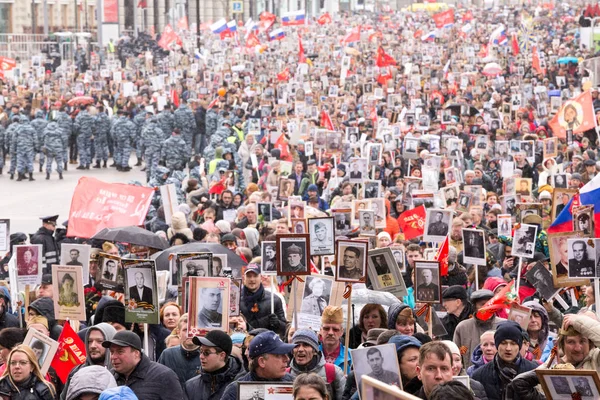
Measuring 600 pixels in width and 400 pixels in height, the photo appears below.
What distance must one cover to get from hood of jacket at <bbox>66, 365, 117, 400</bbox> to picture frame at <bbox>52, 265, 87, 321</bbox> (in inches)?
108

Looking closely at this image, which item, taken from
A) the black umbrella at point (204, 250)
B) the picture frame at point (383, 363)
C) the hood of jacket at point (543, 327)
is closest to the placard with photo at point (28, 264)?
the black umbrella at point (204, 250)

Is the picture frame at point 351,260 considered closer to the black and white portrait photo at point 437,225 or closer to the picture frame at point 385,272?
the picture frame at point 385,272

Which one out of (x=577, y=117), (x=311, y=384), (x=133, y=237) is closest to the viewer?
(x=311, y=384)

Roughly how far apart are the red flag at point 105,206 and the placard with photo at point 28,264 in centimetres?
352

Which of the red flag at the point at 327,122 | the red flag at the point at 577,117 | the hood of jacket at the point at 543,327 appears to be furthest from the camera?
the red flag at the point at 327,122

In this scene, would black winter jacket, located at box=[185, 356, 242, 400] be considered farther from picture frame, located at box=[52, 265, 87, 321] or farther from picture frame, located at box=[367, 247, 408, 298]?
picture frame, located at box=[367, 247, 408, 298]

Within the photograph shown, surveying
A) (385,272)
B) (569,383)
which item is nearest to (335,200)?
(385,272)

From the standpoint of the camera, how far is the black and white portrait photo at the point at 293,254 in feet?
29.8

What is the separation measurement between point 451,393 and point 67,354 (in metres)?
3.37

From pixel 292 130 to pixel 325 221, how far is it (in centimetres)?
1344

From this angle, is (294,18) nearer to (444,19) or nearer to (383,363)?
(444,19)

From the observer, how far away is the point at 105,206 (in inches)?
564

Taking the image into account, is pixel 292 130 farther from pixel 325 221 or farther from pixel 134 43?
pixel 134 43

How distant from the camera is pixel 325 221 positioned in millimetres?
10633
